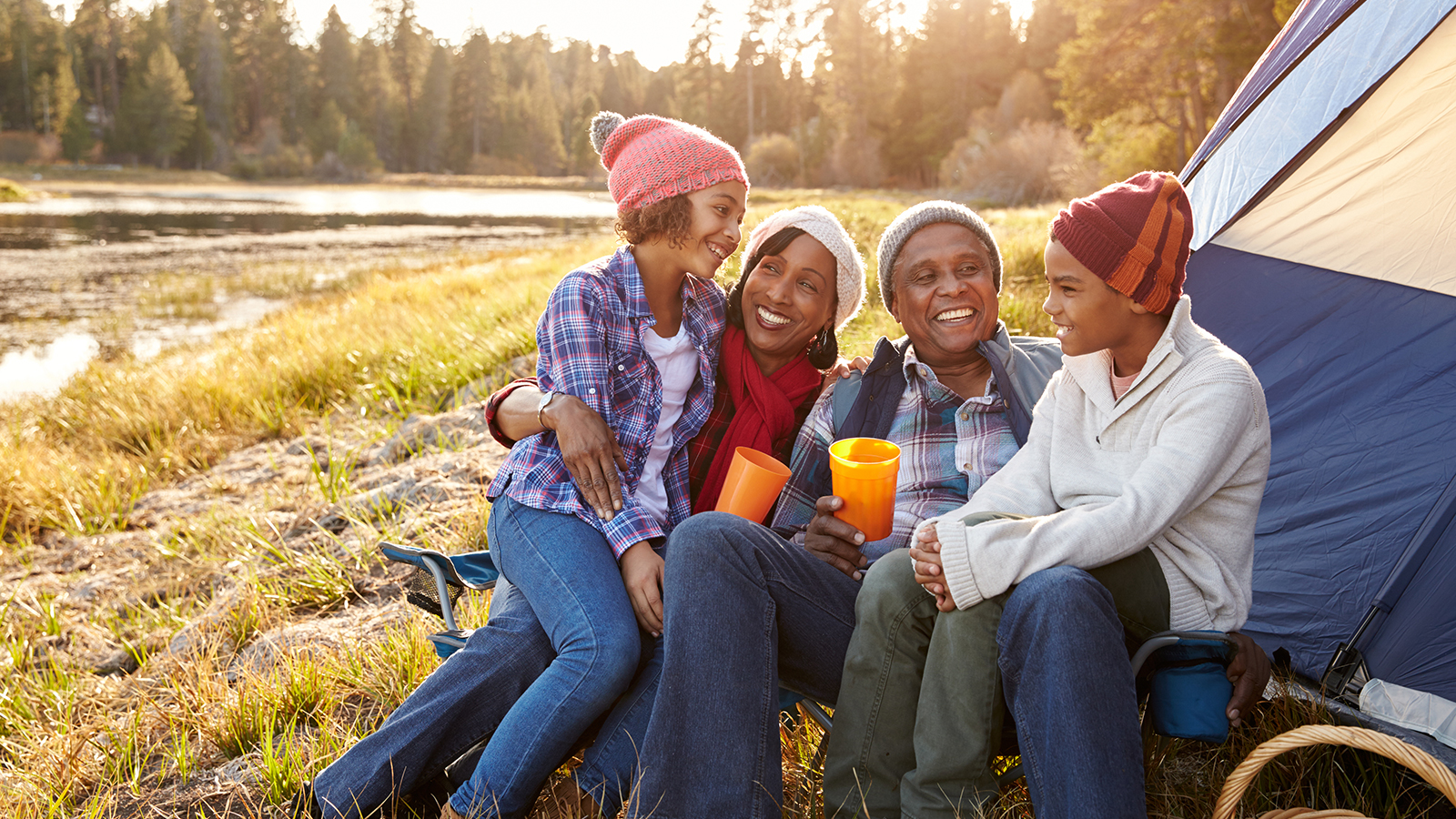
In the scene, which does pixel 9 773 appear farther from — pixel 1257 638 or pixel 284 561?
pixel 1257 638

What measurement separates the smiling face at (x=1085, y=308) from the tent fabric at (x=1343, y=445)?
1173 millimetres

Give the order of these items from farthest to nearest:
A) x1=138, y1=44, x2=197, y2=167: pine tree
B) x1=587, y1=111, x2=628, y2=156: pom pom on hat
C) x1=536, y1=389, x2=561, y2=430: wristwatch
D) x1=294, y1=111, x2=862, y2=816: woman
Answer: x1=138, y1=44, x2=197, y2=167: pine tree
x1=587, y1=111, x2=628, y2=156: pom pom on hat
x1=536, y1=389, x2=561, y2=430: wristwatch
x1=294, y1=111, x2=862, y2=816: woman

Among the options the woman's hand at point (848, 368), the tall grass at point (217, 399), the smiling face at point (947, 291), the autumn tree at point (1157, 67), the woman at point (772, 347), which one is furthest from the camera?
the autumn tree at point (1157, 67)

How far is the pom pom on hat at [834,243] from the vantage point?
2361 mm

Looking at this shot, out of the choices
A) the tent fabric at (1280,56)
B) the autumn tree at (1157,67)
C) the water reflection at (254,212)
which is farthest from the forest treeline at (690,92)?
the tent fabric at (1280,56)

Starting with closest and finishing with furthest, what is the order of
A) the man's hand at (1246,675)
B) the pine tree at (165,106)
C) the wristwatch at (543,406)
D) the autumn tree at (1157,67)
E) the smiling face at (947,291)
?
1. the man's hand at (1246,675)
2. the wristwatch at (543,406)
3. the smiling face at (947,291)
4. the autumn tree at (1157,67)
5. the pine tree at (165,106)

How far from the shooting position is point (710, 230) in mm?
Answer: 2277

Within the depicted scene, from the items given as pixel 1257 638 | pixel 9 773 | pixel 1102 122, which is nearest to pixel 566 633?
pixel 9 773

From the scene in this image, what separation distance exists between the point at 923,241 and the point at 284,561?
2939 millimetres

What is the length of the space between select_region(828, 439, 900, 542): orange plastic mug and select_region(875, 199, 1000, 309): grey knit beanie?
594mm

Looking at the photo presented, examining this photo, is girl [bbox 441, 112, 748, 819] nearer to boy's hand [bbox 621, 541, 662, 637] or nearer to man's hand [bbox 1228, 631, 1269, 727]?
boy's hand [bbox 621, 541, 662, 637]

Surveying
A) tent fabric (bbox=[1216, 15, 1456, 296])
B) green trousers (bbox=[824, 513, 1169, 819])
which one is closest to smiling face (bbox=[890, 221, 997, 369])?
green trousers (bbox=[824, 513, 1169, 819])

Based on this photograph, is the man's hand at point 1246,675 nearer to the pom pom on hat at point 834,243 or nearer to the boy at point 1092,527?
the boy at point 1092,527

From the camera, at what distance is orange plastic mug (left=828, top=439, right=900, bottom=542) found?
1814 millimetres
